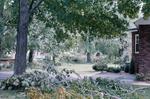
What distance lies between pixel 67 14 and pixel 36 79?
16.5ft

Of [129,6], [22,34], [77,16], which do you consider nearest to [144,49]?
[129,6]

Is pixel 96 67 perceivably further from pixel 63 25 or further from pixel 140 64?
pixel 63 25

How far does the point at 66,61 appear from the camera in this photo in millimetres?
50000

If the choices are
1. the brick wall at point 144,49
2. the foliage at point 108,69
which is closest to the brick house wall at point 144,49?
the brick wall at point 144,49

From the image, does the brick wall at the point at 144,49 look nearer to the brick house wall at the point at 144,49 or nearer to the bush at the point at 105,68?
the brick house wall at the point at 144,49

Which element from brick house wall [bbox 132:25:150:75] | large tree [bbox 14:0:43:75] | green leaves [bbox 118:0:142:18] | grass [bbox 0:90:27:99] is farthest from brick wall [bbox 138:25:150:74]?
grass [bbox 0:90:27:99]

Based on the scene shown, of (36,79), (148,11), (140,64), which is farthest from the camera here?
(140,64)

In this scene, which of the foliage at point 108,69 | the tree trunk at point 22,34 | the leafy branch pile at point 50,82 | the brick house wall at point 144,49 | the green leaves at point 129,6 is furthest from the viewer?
the foliage at point 108,69

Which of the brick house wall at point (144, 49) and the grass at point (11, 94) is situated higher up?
the brick house wall at point (144, 49)

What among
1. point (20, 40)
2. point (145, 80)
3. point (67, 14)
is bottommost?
point (145, 80)

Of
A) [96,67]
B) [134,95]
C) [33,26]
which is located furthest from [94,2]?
[33,26]

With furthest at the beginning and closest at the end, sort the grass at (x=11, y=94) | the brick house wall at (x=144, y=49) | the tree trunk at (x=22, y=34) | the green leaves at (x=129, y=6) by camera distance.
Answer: the brick house wall at (x=144, y=49)
the green leaves at (x=129, y=6)
the tree trunk at (x=22, y=34)
the grass at (x=11, y=94)

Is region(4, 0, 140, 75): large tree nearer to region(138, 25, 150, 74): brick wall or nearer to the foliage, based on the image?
region(138, 25, 150, 74): brick wall

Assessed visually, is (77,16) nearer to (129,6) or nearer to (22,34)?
(129,6)
